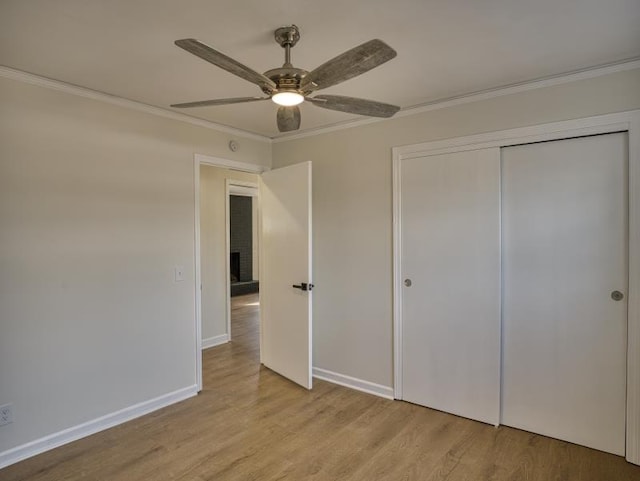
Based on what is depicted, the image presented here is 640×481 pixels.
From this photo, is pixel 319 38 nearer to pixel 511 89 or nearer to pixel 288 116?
pixel 288 116

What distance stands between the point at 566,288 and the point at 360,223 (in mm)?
1660

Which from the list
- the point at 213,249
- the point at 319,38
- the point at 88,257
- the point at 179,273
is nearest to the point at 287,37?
the point at 319,38

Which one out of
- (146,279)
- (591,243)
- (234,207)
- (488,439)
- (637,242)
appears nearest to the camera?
(637,242)

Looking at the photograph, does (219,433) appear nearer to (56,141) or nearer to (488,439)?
(488,439)

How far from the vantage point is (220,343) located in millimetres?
4934

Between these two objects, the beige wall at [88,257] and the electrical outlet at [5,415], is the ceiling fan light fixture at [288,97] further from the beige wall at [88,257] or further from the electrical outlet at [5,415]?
the electrical outlet at [5,415]

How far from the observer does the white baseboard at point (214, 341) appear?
4777 millimetres

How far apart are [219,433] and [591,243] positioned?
289cm

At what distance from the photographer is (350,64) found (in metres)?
1.57

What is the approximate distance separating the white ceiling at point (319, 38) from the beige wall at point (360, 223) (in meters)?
0.30

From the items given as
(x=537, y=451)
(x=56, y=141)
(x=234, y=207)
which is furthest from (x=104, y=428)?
(x=234, y=207)

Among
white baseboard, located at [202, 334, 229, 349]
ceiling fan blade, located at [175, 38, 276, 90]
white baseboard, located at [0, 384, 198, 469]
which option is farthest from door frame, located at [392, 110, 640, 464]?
white baseboard, located at [202, 334, 229, 349]

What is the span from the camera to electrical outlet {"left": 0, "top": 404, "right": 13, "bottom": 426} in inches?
92.5

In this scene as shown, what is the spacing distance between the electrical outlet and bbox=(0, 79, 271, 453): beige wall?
33mm
